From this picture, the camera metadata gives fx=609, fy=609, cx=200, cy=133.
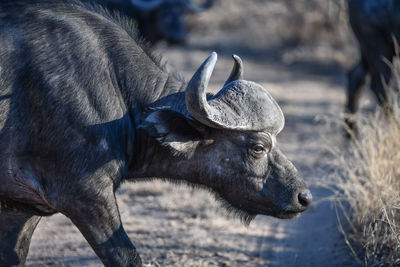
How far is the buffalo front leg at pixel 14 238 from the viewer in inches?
145

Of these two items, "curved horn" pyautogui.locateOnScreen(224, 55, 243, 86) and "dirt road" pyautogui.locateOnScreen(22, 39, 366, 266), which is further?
"dirt road" pyautogui.locateOnScreen(22, 39, 366, 266)

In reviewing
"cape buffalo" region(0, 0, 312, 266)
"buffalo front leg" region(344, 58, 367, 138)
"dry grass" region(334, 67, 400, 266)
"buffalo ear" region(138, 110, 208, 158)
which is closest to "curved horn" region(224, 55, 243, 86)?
"cape buffalo" region(0, 0, 312, 266)

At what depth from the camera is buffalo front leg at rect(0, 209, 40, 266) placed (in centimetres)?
367

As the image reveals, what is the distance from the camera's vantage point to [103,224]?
3.22m

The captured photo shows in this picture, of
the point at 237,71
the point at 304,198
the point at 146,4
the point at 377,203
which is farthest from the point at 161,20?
the point at 304,198

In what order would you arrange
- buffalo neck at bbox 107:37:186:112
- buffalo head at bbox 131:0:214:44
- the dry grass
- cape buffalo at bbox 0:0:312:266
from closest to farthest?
cape buffalo at bbox 0:0:312:266
buffalo neck at bbox 107:37:186:112
the dry grass
buffalo head at bbox 131:0:214:44

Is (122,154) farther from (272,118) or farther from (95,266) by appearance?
(95,266)

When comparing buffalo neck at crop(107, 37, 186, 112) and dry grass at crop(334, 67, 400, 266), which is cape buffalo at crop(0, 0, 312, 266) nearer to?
buffalo neck at crop(107, 37, 186, 112)

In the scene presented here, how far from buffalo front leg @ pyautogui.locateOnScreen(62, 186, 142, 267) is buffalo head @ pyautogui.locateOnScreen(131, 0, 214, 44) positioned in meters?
7.55

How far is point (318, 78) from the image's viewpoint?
1162 cm

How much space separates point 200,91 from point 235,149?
52cm

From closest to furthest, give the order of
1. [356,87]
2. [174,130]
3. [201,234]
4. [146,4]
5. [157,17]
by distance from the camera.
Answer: [174,130], [201,234], [356,87], [146,4], [157,17]

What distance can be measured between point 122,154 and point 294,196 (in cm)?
98

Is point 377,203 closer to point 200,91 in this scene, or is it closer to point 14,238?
point 200,91
